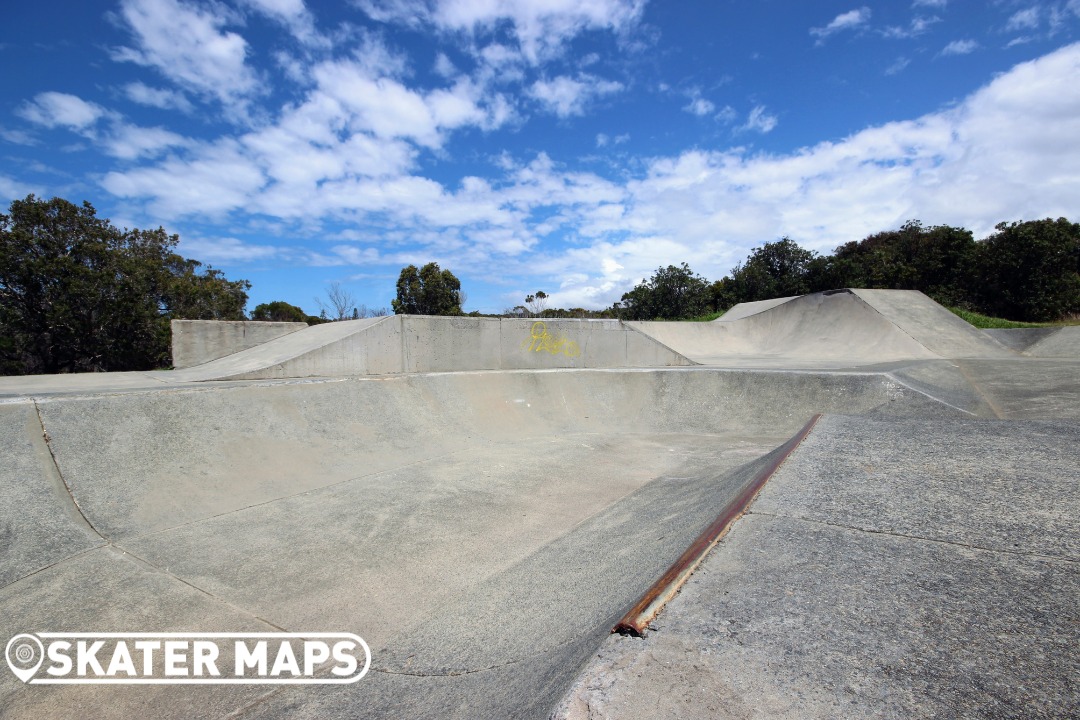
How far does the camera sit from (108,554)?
360 cm

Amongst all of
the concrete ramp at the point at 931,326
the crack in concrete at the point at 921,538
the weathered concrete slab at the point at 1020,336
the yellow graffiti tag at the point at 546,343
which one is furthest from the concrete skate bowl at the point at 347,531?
the weathered concrete slab at the point at 1020,336

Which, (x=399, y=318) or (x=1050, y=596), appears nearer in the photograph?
(x=1050, y=596)

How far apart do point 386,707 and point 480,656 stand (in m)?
0.49

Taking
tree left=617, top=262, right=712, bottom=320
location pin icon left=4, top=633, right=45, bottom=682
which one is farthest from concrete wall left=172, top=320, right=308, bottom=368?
tree left=617, top=262, right=712, bottom=320

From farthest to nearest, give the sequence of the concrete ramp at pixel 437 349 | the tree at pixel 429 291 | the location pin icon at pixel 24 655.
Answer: the tree at pixel 429 291 → the concrete ramp at pixel 437 349 → the location pin icon at pixel 24 655

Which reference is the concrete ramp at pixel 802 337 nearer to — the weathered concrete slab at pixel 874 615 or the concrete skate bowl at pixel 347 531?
the concrete skate bowl at pixel 347 531

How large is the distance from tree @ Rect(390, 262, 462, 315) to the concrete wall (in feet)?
76.9

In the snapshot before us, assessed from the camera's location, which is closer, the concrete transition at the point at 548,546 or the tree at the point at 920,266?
the concrete transition at the point at 548,546

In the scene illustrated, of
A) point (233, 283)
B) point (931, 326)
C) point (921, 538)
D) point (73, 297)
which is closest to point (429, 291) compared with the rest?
point (233, 283)

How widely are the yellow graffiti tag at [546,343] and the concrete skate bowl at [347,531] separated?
3371 mm

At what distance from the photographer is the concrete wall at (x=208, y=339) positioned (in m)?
11.1

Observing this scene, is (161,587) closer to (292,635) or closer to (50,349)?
(292,635)

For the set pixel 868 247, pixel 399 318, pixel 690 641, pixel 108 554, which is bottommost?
pixel 108 554

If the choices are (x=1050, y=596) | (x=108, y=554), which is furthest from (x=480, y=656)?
(x=108, y=554)
